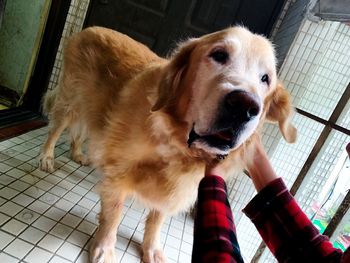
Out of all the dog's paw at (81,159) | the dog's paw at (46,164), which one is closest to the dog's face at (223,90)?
the dog's paw at (46,164)

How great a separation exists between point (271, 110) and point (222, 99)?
0.69 m

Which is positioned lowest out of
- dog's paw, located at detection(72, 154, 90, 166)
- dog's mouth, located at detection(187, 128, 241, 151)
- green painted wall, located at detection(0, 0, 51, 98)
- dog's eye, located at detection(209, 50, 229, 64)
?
dog's paw, located at detection(72, 154, 90, 166)

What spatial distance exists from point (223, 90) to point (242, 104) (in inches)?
4.3

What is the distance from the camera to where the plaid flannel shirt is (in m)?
1.06

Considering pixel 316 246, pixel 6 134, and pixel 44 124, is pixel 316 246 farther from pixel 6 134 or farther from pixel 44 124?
pixel 44 124

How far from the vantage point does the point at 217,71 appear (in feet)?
5.03

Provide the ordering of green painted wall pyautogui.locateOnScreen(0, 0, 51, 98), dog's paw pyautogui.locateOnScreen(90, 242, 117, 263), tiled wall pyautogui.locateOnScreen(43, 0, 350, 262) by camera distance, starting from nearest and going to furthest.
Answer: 1. dog's paw pyautogui.locateOnScreen(90, 242, 117, 263)
2. tiled wall pyautogui.locateOnScreen(43, 0, 350, 262)
3. green painted wall pyautogui.locateOnScreen(0, 0, 51, 98)

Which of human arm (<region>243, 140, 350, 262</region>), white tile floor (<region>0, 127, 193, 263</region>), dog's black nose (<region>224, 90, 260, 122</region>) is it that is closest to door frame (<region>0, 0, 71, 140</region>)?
white tile floor (<region>0, 127, 193, 263</region>)

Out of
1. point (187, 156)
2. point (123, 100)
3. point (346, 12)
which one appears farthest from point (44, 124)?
point (346, 12)

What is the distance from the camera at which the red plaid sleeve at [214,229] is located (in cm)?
103

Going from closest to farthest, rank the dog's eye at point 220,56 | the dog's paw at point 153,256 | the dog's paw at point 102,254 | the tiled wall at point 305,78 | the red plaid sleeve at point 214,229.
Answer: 1. the red plaid sleeve at point 214,229
2. the dog's eye at point 220,56
3. the dog's paw at point 102,254
4. the dog's paw at point 153,256
5. the tiled wall at point 305,78

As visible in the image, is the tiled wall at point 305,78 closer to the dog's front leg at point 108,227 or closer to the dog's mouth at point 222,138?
the dog's front leg at point 108,227

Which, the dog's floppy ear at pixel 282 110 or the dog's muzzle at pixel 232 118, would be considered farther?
the dog's floppy ear at pixel 282 110

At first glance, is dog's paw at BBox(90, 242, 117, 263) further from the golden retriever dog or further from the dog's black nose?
the dog's black nose
